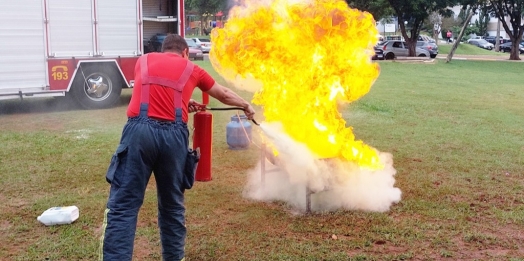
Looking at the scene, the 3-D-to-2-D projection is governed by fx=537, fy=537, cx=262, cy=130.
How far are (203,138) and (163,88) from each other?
1106 mm

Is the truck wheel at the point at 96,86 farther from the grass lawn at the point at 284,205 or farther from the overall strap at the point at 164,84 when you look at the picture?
the overall strap at the point at 164,84

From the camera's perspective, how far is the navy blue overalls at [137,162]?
12.6 feet

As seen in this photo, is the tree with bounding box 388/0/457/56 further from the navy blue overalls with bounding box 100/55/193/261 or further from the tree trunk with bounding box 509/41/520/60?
the navy blue overalls with bounding box 100/55/193/261

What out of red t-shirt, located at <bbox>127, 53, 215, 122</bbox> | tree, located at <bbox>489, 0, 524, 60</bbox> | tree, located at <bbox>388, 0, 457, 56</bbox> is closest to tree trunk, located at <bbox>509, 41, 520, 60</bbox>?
tree, located at <bbox>489, 0, 524, 60</bbox>

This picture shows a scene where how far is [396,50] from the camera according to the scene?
40438mm

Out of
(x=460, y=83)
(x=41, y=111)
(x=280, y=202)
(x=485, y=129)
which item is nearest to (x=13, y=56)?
(x=41, y=111)

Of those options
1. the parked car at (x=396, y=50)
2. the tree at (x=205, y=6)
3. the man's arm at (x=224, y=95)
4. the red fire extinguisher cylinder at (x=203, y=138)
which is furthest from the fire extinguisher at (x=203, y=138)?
the tree at (x=205, y=6)

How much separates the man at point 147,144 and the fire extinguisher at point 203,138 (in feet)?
2.40

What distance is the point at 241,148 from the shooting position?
28.7ft

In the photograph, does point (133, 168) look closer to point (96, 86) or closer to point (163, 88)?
point (163, 88)

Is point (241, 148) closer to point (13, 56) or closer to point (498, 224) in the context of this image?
point (498, 224)

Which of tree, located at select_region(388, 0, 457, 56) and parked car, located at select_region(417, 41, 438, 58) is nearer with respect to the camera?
tree, located at select_region(388, 0, 457, 56)

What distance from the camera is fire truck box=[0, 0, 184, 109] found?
11391mm

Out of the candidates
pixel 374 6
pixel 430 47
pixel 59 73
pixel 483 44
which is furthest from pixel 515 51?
pixel 59 73
